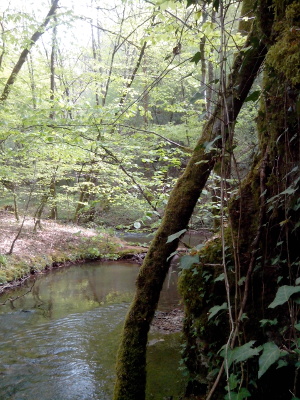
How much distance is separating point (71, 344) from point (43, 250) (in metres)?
6.65

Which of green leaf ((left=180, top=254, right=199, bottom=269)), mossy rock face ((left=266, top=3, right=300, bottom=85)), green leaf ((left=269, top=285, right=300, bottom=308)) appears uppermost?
mossy rock face ((left=266, top=3, right=300, bottom=85))

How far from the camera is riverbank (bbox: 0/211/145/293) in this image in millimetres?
8914

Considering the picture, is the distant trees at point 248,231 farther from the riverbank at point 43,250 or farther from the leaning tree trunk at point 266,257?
the riverbank at point 43,250

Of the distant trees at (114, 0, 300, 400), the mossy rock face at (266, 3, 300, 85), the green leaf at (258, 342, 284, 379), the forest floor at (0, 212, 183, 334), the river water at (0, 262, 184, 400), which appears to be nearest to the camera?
the green leaf at (258, 342, 284, 379)

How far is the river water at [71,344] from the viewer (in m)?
Result: 3.71

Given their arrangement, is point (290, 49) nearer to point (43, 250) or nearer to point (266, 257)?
point (266, 257)

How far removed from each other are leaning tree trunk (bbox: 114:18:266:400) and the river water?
0.76 feet

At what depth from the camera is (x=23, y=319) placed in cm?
619

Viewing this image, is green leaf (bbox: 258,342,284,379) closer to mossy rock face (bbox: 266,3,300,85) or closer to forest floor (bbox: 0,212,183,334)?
mossy rock face (bbox: 266,3,300,85)

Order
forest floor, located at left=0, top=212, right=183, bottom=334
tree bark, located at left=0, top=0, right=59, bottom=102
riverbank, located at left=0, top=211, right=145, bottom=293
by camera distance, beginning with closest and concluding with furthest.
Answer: tree bark, located at left=0, top=0, right=59, bottom=102 → forest floor, located at left=0, top=212, right=183, bottom=334 → riverbank, located at left=0, top=211, right=145, bottom=293

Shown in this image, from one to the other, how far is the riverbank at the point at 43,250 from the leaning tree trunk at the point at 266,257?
5799 millimetres

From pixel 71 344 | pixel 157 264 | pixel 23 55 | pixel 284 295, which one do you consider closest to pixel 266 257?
pixel 157 264

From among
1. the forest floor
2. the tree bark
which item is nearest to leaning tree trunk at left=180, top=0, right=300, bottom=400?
the forest floor

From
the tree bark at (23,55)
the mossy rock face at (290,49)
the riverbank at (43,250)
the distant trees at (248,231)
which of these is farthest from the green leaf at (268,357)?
the tree bark at (23,55)
